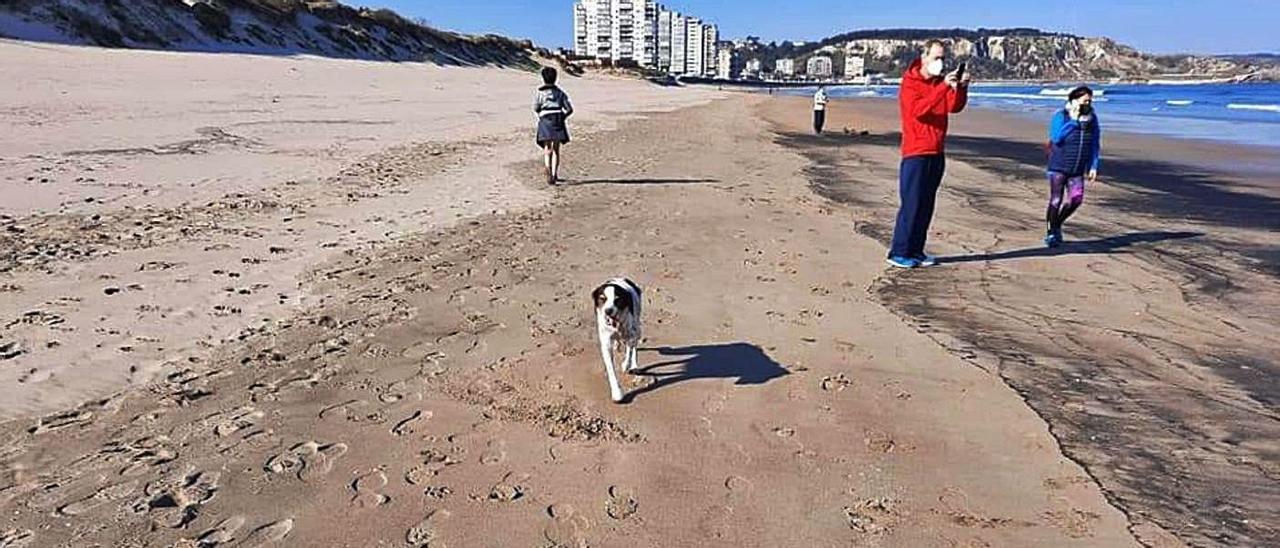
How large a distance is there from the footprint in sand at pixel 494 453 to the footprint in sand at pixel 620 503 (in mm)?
531

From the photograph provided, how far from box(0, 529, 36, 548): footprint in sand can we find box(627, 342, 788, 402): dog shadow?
97.9 inches

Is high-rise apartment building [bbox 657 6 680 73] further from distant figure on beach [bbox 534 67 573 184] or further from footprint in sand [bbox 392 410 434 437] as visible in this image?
footprint in sand [bbox 392 410 434 437]

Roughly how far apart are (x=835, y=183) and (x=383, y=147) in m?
7.76

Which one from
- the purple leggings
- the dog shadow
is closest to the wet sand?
the purple leggings

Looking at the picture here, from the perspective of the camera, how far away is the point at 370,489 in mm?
3512

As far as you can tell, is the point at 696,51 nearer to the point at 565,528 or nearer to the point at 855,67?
the point at 855,67

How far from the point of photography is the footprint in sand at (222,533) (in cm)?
310

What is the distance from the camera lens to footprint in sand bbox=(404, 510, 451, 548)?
3156mm

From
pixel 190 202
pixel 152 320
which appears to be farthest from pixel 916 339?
pixel 190 202

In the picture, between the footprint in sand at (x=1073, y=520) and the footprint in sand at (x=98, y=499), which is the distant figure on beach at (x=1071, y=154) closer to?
the footprint in sand at (x=1073, y=520)

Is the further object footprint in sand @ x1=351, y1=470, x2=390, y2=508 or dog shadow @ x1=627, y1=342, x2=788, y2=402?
dog shadow @ x1=627, y1=342, x2=788, y2=402

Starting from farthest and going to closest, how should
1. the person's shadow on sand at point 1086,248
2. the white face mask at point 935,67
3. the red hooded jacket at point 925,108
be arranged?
the person's shadow on sand at point 1086,248 → the red hooded jacket at point 925,108 → the white face mask at point 935,67

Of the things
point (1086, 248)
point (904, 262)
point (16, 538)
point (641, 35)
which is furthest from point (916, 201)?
point (641, 35)

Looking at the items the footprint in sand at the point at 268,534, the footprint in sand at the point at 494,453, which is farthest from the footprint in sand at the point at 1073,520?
the footprint in sand at the point at 268,534
